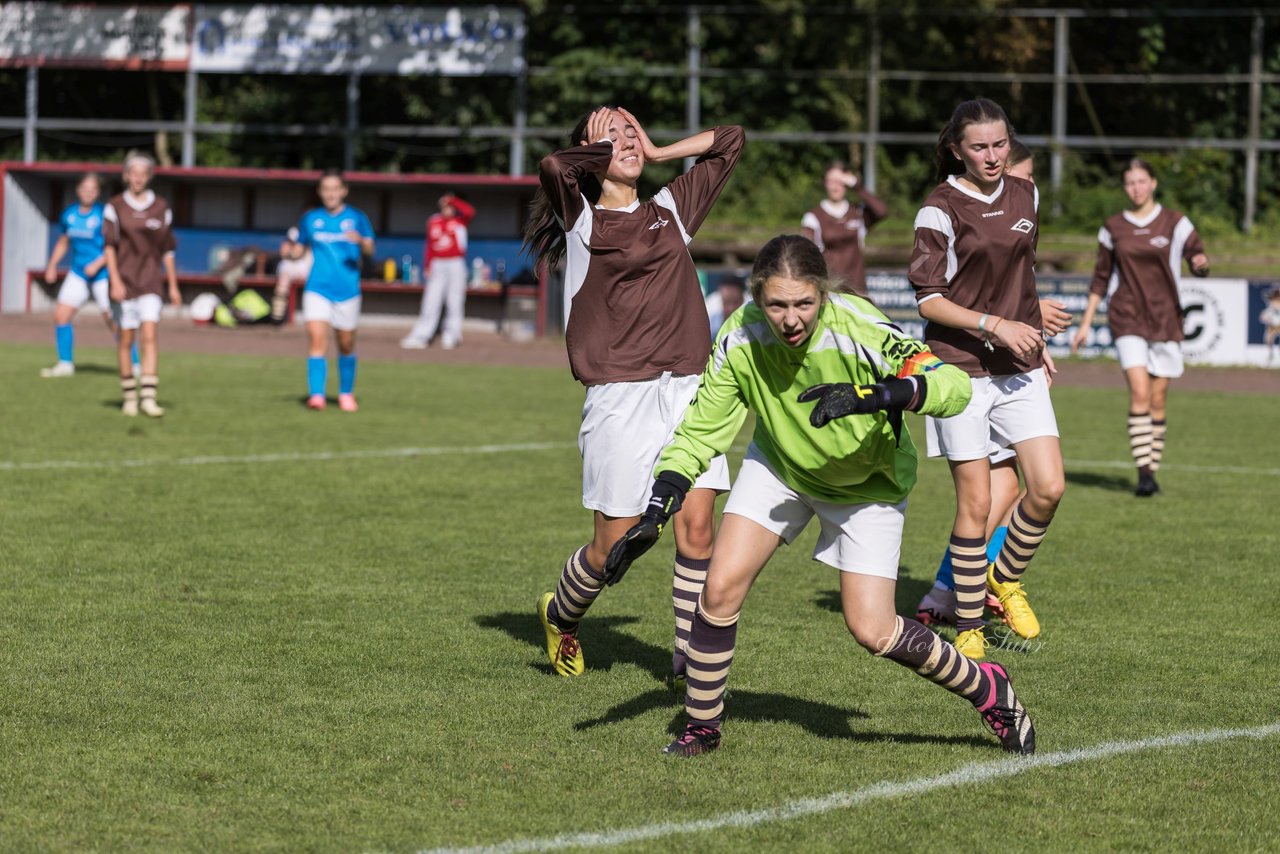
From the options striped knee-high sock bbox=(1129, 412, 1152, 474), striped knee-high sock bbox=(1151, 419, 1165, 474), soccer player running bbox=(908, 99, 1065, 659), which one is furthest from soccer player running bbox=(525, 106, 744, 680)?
striped knee-high sock bbox=(1151, 419, 1165, 474)

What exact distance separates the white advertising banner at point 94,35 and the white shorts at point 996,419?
29496 millimetres

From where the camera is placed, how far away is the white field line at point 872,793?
4527 millimetres

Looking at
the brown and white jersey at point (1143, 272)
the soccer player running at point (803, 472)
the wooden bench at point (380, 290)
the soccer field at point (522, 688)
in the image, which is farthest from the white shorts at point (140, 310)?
the wooden bench at point (380, 290)

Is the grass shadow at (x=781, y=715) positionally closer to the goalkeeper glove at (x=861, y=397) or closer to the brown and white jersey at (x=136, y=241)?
the goalkeeper glove at (x=861, y=397)

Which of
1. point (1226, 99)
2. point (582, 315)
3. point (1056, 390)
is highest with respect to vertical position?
point (1226, 99)

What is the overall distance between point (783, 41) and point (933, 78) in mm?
3381

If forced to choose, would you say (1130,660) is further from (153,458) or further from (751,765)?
(153,458)

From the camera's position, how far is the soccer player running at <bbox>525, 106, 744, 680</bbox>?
20.5 ft

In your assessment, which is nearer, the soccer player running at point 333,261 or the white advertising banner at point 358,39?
the soccer player running at point 333,261

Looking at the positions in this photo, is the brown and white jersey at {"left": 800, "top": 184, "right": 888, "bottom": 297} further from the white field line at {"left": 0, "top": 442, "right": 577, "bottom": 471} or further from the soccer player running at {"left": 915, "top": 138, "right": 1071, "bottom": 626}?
the soccer player running at {"left": 915, "top": 138, "right": 1071, "bottom": 626}

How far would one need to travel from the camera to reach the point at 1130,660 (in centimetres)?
682

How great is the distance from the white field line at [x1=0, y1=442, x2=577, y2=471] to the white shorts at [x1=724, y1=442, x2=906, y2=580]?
25.2 ft

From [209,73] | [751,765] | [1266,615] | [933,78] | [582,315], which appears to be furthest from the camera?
[209,73]

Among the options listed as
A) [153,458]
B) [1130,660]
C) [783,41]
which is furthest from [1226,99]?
[1130,660]
